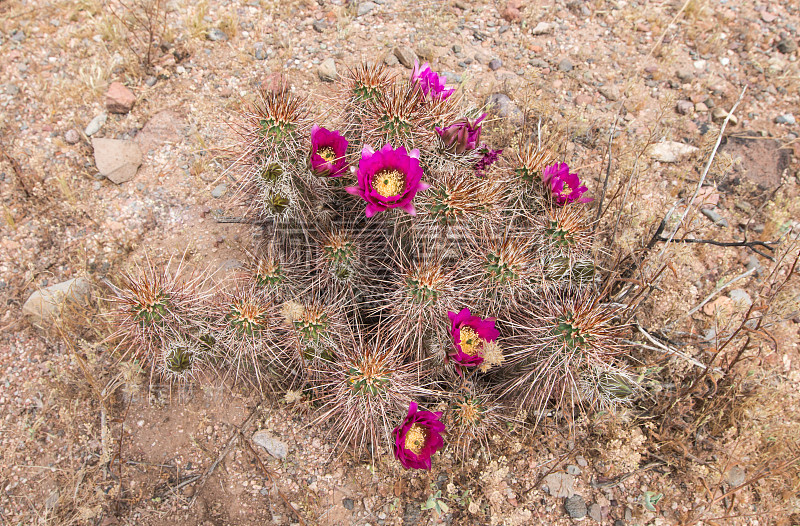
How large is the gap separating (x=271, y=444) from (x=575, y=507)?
5.83ft

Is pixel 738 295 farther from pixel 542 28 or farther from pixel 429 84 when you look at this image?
pixel 542 28

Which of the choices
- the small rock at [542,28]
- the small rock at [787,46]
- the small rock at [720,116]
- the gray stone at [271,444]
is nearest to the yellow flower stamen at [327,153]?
the gray stone at [271,444]

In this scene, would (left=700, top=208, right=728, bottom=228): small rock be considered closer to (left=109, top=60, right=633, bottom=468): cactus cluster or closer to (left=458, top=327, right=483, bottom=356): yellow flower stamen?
(left=109, top=60, right=633, bottom=468): cactus cluster

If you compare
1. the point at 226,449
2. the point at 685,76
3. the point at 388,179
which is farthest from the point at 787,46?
the point at 226,449

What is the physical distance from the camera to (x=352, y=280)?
2.98 meters

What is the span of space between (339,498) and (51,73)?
14.3 ft

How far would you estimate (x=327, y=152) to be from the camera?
270 centimetres

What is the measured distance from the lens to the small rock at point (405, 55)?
4.45 m

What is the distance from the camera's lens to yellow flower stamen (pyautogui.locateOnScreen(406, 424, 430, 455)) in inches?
105

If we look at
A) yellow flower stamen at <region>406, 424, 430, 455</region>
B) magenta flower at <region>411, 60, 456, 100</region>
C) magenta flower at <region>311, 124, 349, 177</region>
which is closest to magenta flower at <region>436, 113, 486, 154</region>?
magenta flower at <region>411, 60, 456, 100</region>

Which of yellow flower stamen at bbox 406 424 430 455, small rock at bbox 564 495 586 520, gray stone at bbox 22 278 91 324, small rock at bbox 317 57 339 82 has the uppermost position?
small rock at bbox 317 57 339 82

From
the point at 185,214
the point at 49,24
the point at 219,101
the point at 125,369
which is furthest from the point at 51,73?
the point at 125,369

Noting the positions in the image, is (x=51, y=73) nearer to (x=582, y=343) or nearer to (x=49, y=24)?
(x=49, y=24)

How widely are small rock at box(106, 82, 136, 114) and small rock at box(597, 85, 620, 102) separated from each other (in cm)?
400
